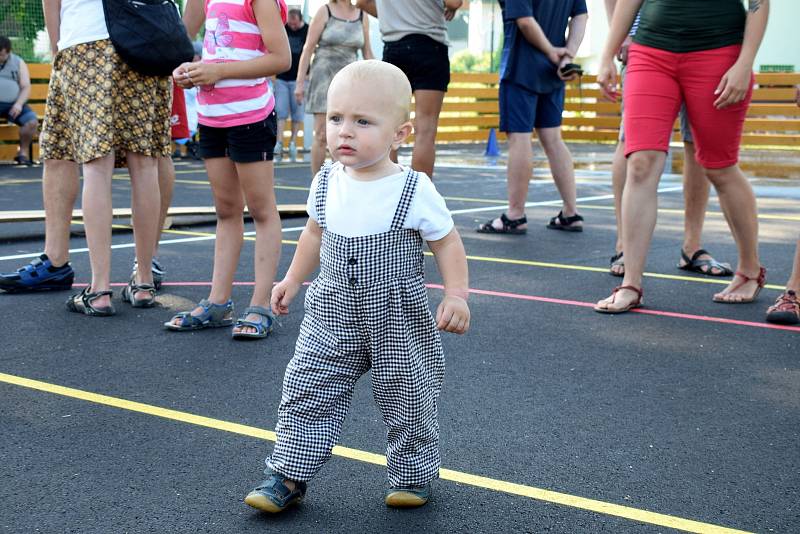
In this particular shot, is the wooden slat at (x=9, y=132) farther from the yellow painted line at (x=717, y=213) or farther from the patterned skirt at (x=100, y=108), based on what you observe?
the patterned skirt at (x=100, y=108)

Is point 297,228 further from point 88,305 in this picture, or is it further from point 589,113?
point 589,113

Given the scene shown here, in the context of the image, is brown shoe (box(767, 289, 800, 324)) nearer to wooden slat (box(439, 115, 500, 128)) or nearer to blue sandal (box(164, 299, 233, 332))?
blue sandal (box(164, 299, 233, 332))

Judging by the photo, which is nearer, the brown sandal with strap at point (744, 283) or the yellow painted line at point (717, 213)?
the brown sandal with strap at point (744, 283)

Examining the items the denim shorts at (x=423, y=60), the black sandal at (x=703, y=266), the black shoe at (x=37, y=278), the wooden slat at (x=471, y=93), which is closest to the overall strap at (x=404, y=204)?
the black shoe at (x=37, y=278)

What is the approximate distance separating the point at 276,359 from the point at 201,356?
1.01 feet

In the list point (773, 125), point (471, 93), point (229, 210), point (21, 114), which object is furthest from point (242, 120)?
point (471, 93)

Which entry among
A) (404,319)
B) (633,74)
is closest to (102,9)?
(633,74)

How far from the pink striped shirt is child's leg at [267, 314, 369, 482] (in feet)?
6.44

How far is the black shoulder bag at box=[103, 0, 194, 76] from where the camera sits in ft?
16.0

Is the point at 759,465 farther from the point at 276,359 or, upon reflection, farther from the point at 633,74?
the point at 633,74

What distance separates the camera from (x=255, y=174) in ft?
15.0

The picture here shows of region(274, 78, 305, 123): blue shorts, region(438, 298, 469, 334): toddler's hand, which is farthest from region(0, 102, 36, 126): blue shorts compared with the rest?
region(438, 298, 469, 334): toddler's hand

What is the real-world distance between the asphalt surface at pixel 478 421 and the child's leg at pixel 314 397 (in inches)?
5.7

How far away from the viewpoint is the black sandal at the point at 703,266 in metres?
6.20
